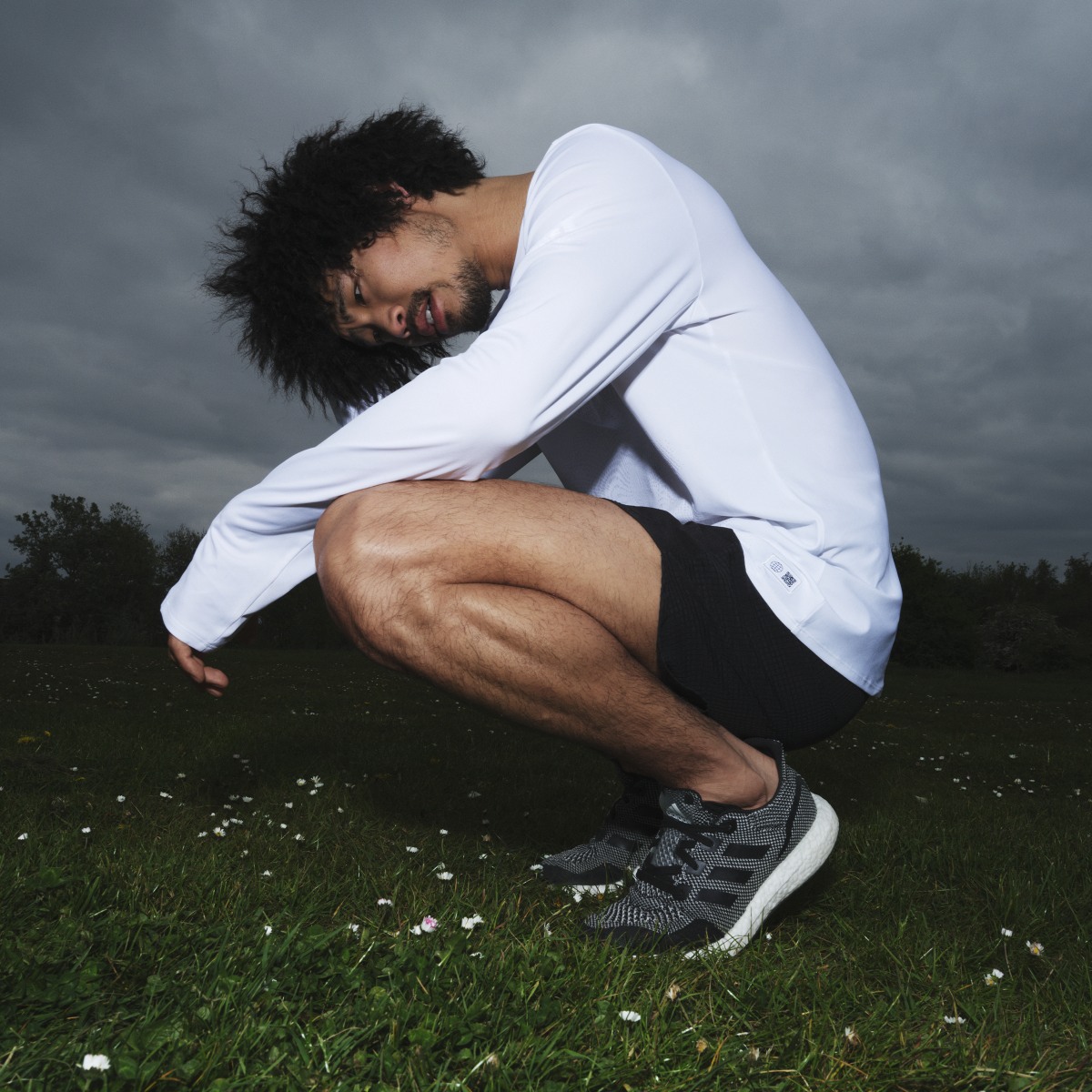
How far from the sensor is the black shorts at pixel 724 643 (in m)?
2.34

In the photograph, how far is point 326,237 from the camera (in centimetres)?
331

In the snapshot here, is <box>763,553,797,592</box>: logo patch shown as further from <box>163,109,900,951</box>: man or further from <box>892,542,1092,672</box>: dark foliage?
<box>892,542,1092,672</box>: dark foliage

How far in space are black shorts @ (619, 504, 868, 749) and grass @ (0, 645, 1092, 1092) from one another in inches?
25.3

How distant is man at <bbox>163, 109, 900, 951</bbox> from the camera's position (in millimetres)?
2271

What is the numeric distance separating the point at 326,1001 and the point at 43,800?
98.6 inches

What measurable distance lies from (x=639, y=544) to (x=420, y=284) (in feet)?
4.43

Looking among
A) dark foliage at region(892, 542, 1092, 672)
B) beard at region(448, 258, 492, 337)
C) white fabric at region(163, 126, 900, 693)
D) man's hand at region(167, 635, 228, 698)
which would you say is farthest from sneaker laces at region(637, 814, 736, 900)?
dark foliage at region(892, 542, 1092, 672)

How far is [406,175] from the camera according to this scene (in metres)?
3.39

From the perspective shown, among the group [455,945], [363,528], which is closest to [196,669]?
[363,528]

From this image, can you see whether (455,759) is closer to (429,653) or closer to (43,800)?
(43,800)

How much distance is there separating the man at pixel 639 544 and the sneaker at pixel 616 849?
0.06 ft

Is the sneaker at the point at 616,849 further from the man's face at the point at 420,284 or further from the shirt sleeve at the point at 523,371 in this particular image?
the man's face at the point at 420,284

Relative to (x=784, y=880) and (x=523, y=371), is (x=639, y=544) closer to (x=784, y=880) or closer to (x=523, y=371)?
(x=523, y=371)

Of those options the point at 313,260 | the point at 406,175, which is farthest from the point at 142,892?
the point at 406,175
